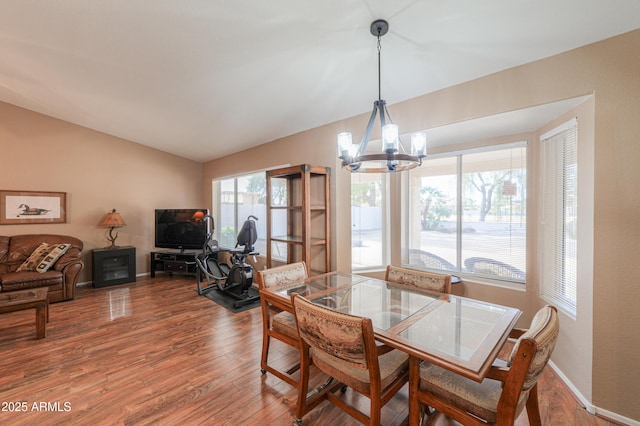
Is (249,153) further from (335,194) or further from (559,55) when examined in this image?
(559,55)

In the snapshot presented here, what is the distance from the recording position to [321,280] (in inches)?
101

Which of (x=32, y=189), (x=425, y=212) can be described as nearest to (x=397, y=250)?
(x=425, y=212)

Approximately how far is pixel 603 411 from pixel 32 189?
7.51 m

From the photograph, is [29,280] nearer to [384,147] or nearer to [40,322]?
[40,322]

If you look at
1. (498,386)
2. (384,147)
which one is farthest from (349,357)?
(384,147)

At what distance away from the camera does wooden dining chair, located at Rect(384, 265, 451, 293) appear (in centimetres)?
224

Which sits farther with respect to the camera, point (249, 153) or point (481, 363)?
point (249, 153)

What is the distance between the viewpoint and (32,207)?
451 centimetres

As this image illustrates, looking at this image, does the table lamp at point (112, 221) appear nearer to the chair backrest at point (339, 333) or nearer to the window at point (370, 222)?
the window at point (370, 222)

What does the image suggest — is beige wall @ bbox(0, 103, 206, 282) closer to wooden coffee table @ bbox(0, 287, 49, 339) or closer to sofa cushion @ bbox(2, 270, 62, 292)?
sofa cushion @ bbox(2, 270, 62, 292)

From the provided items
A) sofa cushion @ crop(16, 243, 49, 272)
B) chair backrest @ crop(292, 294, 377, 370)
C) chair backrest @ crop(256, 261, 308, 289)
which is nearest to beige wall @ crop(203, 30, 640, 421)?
chair backrest @ crop(292, 294, 377, 370)

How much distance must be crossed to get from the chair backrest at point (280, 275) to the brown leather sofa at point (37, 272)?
365 centimetres

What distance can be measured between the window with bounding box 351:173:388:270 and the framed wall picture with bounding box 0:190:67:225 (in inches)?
204

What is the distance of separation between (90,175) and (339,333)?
5.86m
